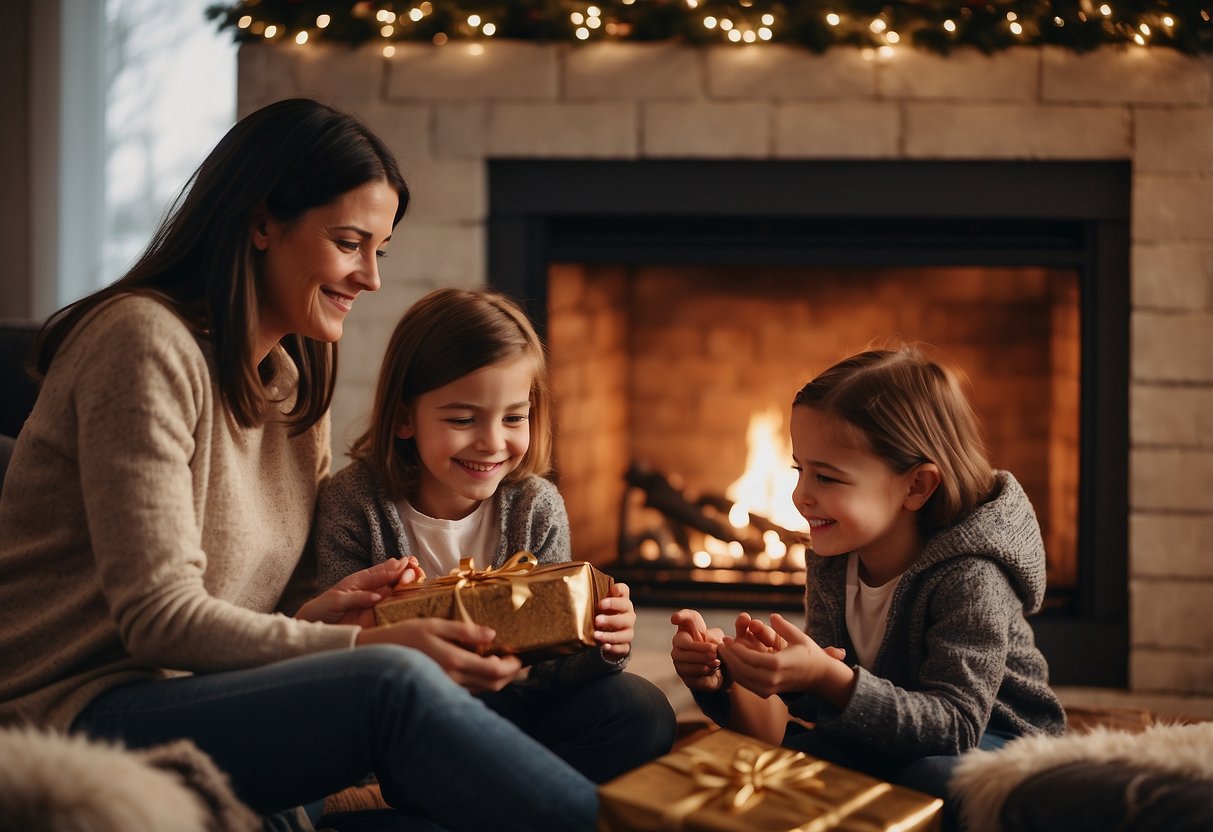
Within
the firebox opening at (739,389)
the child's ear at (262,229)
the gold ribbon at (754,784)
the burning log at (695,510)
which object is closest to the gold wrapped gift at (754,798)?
the gold ribbon at (754,784)

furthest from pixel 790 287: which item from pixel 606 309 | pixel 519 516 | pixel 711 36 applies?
pixel 519 516

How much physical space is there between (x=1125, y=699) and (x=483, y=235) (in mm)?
1578

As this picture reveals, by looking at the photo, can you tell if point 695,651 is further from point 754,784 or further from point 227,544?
point 227,544

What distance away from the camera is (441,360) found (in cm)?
167

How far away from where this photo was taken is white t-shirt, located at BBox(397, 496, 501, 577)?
1711mm

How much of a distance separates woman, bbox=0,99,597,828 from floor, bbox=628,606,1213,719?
3.39ft

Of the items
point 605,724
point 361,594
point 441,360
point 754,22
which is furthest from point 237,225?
point 754,22

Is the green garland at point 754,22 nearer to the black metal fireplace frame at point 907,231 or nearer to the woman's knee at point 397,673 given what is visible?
the black metal fireplace frame at point 907,231

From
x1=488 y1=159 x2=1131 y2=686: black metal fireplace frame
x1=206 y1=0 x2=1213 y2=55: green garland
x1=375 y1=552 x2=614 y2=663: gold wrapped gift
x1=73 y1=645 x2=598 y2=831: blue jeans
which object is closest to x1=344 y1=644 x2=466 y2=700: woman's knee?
x1=73 y1=645 x2=598 y2=831: blue jeans

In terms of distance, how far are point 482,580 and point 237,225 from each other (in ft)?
1.58

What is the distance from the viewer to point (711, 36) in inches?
98.6

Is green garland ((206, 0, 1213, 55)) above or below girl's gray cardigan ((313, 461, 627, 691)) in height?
above

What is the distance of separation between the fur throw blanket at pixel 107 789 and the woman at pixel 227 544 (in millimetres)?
98

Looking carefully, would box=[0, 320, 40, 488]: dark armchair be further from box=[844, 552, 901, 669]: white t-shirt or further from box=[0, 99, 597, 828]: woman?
box=[844, 552, 901, 669]: white t-shirt
